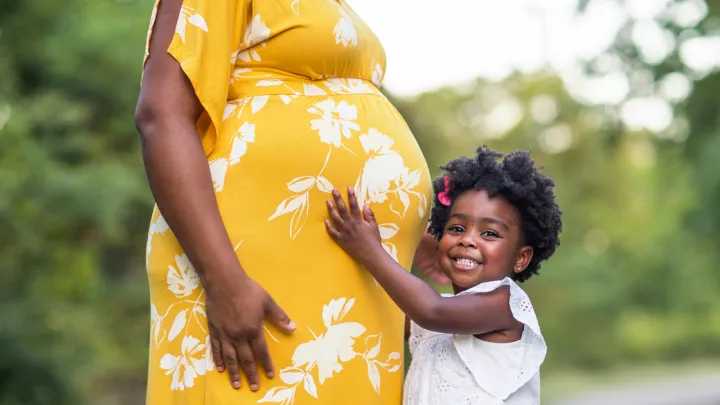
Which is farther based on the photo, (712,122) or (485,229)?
(712,122)

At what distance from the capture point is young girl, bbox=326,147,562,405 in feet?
7.15

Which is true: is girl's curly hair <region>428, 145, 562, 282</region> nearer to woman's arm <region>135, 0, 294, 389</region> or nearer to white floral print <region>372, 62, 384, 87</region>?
white floral print <region>372, 62, 384, 87</region>

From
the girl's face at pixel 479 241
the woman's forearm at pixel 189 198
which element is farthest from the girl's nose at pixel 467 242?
the woman's forearm at pixel 189 198

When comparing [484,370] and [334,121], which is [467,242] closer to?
[484,370]

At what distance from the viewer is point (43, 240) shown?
8867 mm

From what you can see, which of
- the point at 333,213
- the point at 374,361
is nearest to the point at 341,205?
the point at 333,213

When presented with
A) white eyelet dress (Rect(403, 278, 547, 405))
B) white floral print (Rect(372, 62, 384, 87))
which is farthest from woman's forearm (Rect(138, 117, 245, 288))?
white eyelet dress (Rect(403, 278, 547, 405))

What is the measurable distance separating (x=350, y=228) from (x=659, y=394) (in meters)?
17.6

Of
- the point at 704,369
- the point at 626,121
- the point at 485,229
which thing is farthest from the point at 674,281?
the point at 485,229

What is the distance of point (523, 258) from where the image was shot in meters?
2.47

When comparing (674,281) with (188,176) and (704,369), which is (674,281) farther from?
(188,176)

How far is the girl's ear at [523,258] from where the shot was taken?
246 cm

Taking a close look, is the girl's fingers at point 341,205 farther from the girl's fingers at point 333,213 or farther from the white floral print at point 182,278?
the white floral print at point 182,278

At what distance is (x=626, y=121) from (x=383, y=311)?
10956mm
